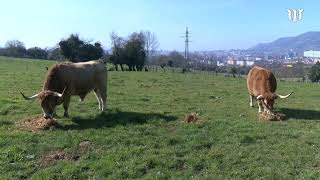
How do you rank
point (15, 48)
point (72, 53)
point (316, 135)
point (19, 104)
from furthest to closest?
point (15, 48) → point (72, 53) → point (19, 104) → point (316, 135)

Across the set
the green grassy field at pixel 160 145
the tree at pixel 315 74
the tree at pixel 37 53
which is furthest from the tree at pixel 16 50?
the green grassy field at pixel 160 145

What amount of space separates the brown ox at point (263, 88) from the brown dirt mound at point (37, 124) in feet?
27.3

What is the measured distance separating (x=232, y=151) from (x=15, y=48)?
395ft

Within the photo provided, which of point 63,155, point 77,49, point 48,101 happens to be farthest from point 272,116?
point 77,49

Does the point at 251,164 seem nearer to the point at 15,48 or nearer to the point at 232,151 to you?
the point at 232,151

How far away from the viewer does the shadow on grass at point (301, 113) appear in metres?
19.0

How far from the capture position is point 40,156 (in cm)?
1202

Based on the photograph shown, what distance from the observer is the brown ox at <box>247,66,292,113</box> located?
1831 centimetres

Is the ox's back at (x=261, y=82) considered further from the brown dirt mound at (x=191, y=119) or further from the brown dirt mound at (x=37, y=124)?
the brown dirt mound at (x=37, y=124)

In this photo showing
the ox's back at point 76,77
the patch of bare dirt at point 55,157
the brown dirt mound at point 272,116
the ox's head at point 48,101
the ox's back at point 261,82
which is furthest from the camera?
the ox's back at point 261,82

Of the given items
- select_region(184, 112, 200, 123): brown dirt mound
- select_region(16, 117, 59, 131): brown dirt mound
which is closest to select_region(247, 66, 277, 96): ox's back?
select_region(184, 112, 200, 123): brown dirt mound

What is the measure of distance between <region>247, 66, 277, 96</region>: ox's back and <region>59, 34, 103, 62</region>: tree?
2361 inches

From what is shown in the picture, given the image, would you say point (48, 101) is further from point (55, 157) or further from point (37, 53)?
point (37, 53)

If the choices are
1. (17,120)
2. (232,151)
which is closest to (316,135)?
(232,151)
